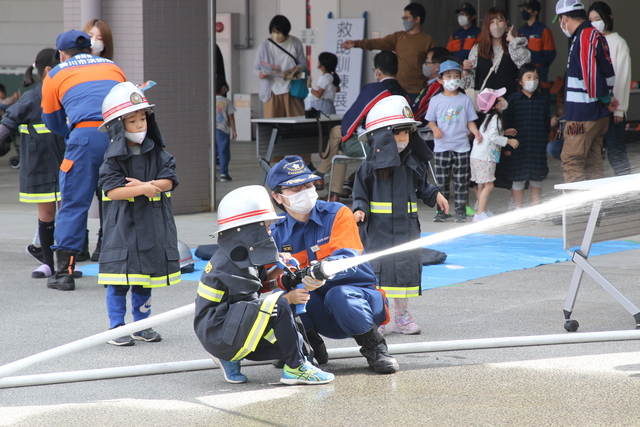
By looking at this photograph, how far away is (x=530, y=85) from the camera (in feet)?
30.9

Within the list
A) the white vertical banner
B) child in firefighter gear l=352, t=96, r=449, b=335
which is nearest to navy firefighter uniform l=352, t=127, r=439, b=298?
child in firefighter gear l=352, t=96, r=449, b=335

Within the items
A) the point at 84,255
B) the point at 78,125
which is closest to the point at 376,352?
the point at 78,125

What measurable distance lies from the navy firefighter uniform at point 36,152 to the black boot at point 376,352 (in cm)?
382

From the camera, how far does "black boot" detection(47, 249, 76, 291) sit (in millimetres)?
6941

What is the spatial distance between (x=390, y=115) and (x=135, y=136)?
1510 millimetres

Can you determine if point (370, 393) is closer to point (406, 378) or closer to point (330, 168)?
point (406, 378)

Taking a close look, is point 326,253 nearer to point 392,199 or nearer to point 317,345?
point 317,345

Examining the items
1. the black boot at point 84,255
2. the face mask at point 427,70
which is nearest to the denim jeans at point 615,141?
the face mask at point 427,70

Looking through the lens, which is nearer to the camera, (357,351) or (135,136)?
(357,351)

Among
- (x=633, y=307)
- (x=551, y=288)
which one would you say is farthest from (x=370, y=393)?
(x=551, y=288)

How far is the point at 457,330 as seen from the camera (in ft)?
18.6

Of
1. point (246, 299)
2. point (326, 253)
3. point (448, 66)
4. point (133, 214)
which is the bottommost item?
point (246, 299)

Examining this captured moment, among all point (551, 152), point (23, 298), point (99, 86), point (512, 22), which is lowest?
point (23, 298)

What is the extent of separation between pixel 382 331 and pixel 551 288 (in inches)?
72.1
